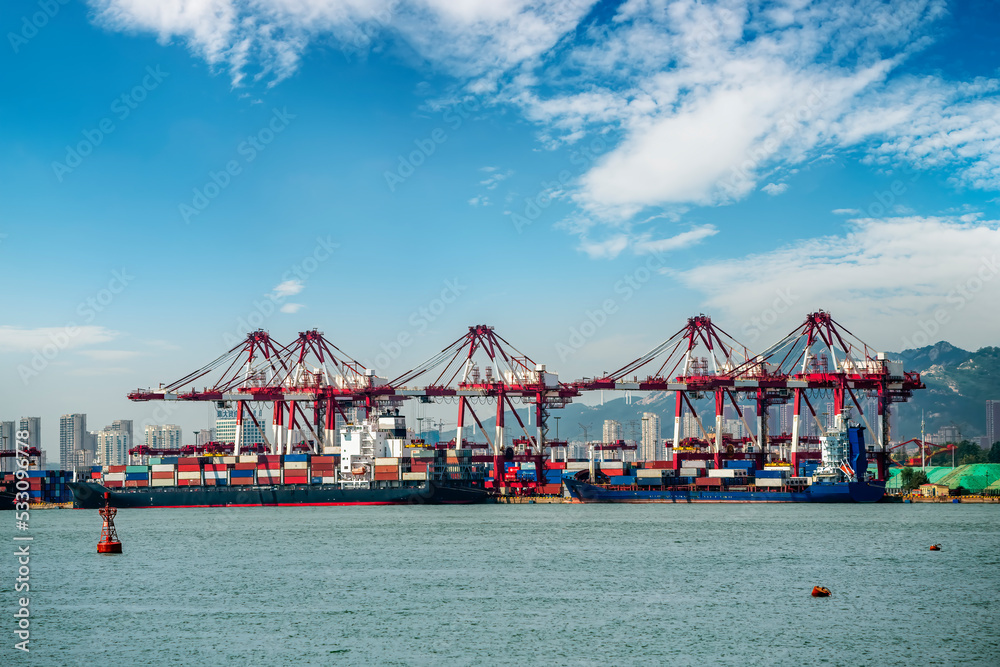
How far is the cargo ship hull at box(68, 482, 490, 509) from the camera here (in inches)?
3976

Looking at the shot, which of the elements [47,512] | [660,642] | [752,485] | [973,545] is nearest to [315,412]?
[47,512]

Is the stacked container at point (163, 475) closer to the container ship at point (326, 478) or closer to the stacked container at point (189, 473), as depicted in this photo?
the container ship at point (326, 478)

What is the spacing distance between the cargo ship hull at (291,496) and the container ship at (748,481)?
13748 mm

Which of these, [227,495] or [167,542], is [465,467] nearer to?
[227,495]

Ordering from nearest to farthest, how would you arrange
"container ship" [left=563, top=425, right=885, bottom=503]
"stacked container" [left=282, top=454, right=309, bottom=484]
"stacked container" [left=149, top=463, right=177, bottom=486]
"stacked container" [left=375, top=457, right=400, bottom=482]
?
"container ship" [left=563, top=425, right=885, bottom=503] < "stacked container" [left=375, top=457, right=400, bottom=482] < "stacked container" [left=282, top=454, right=309, bottom=484] < "stacked container" [left=149, top=463, right=177, bottom=486]

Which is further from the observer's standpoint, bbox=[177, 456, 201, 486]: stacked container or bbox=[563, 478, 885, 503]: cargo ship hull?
bbox=[177, 456, 201, 486]: stacked container

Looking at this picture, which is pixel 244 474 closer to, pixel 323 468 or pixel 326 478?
pixel 323 468

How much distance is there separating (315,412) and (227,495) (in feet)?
47.6

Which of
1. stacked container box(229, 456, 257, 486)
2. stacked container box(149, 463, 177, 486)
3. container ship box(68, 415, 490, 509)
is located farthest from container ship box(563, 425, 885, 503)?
stacked container box(149, 463, 177, 486)

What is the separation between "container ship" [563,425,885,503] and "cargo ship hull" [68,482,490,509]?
45.1 ft

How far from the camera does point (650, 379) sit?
108625 mm

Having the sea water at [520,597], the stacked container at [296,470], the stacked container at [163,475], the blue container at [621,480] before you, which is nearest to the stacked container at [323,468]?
the stacked container at [296,470]

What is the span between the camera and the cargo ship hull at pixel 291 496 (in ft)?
331

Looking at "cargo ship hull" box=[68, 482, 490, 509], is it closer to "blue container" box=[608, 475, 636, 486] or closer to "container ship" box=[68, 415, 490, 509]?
"container ship" box=[68, 415, 490, 509]
